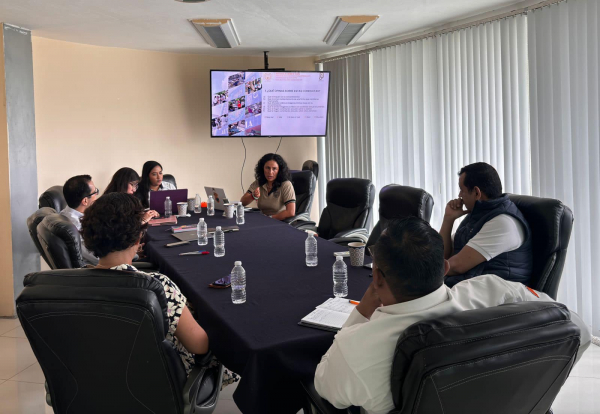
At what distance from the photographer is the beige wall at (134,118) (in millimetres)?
5648

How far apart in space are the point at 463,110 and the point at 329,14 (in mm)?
1643

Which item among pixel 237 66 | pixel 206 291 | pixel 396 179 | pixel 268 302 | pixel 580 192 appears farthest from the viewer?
pixel 237 66

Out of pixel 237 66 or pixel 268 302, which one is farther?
pixel 237 66

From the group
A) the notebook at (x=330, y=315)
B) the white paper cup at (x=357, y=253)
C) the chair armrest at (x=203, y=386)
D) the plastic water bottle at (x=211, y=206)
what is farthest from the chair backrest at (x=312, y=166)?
the chair armrest at (x=203, y=386)

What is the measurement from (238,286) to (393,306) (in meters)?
1.11

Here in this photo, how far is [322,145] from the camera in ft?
24.1

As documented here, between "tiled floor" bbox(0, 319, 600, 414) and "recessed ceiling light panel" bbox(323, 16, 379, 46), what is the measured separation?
350 centimetres

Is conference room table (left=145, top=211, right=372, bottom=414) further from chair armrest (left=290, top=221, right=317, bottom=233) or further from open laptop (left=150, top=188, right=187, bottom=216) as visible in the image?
chair armrest (left=290, top=221, right=317, bottom=233)

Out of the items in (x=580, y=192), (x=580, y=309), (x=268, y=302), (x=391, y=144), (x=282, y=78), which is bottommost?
(x=580, y=309)

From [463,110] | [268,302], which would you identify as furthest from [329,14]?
[268,302]

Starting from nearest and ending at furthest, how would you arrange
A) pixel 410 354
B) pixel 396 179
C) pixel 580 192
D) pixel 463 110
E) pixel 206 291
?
pixel 410 354 < pixel 206 291 < pixel 580 192 < pixel 463 110 < pixel 396 179

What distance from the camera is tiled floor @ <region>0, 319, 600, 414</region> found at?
115 inches

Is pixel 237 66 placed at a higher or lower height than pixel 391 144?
higher

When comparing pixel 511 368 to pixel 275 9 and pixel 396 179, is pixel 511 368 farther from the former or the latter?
pixel 396 179
